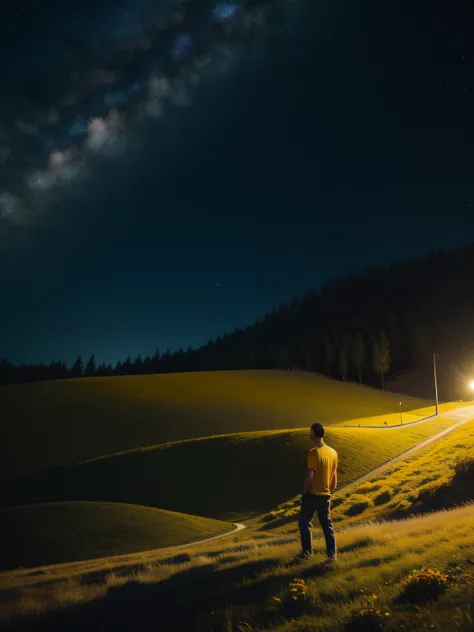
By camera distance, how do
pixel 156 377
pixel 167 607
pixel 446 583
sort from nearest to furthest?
pixel 446 583, pixel 167 607, pixel 156 377

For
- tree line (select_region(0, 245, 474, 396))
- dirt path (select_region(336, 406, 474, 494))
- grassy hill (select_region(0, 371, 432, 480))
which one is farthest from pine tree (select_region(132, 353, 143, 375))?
dirt path (select_region(336, 406, 474, 494))

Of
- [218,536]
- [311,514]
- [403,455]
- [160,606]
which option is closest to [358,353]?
[403,455]

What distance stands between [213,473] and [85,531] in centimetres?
1582

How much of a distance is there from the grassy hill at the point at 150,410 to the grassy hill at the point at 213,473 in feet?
33.5

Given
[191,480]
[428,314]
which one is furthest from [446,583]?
[428,314]

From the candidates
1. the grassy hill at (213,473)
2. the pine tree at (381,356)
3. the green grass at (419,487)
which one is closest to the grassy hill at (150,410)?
the grassy hill at (213,473)

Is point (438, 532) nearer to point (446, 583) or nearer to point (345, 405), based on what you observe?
point (446, 583)

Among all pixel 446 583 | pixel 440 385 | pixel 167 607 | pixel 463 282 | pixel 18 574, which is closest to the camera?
pixel 446 583

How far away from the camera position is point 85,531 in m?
21.5

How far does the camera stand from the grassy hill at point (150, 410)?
55.6 meters

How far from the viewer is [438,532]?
9758mm

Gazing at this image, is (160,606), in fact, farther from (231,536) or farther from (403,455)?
(403,455)

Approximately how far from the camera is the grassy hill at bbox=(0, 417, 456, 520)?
32.3 meters

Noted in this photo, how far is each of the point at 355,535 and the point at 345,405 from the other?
229 ft
